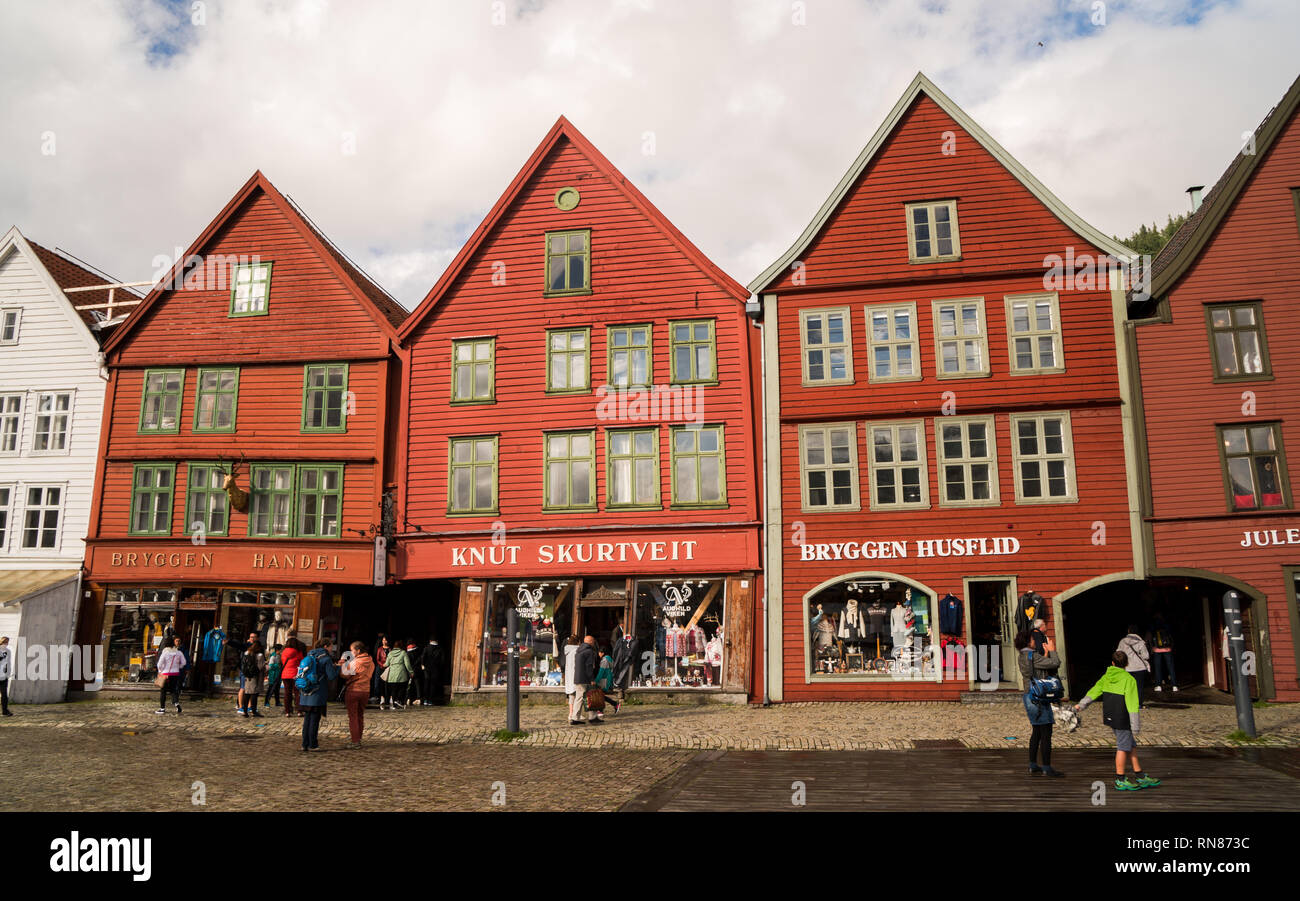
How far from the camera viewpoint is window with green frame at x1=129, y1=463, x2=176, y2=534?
27688 mm

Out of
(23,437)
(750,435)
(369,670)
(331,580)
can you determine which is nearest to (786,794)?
(369,670)

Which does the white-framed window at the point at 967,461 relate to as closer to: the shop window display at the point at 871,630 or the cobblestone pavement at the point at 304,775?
the shop window display at the point at 871,630

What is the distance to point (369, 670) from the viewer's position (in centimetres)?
1708

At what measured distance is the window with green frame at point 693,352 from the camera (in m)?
25.2

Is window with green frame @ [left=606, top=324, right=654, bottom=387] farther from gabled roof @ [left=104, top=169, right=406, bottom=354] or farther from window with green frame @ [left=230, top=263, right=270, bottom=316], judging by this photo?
window with green frame @ [left=230, top=263, right=270, bottom=316]

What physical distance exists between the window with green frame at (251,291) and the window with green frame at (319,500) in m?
5.15

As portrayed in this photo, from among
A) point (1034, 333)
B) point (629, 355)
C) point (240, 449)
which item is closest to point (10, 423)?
point (240, 449)

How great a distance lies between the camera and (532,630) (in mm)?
24781

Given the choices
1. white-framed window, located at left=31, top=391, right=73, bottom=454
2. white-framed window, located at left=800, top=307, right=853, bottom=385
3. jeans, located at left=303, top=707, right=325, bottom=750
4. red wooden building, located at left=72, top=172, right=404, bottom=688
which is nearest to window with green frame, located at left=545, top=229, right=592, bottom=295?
red wooden building, located at left=72, top=172, right=404, bottom=688

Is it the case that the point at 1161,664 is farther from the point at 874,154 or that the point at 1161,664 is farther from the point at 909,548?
the point at 874,154

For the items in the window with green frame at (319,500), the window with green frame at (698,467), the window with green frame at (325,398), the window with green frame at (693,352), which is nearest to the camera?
the window with green frame at (698,467)

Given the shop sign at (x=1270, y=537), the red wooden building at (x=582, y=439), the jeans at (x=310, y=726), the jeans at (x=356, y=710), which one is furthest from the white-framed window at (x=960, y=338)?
the jeans at (x=310, y=726)

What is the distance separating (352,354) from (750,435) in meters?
11.5

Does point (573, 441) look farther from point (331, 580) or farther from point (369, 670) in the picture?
A: point (369, 670)
